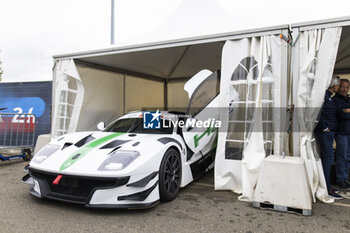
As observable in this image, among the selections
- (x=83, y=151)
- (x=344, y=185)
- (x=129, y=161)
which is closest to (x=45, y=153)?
(x=83, y=151)

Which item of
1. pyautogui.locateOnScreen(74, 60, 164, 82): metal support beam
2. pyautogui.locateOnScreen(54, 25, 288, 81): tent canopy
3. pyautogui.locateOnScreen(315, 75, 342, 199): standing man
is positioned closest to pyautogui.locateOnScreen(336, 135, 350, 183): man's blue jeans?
pyautogui.locateOnScreen(315, 75, 342, 199): standing man

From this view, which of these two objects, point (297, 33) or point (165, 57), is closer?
point (297, 33)

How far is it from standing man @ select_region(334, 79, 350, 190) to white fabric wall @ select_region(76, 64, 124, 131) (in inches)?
195

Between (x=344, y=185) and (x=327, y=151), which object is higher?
(x=327, y=151)

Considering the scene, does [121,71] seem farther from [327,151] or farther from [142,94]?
[327,151]

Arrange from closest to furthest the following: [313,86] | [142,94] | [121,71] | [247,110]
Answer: [313,86] → [247,110] → [121,71] → [142,94]

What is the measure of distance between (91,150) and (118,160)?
52cm

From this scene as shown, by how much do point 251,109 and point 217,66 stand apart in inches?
153

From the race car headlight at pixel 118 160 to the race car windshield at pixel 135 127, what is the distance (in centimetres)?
98

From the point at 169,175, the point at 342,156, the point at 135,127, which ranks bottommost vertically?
the point at 169,175

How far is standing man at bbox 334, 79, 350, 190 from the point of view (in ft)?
13.5

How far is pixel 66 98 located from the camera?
5.80 metres

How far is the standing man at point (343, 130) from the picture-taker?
4129mm

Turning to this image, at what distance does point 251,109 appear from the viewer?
4.09 m
